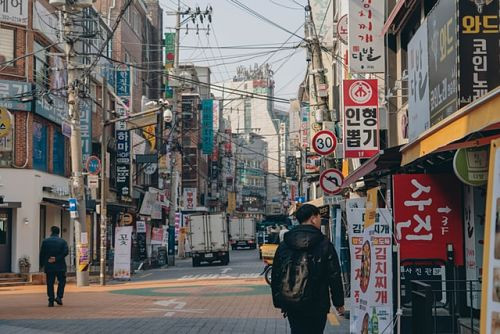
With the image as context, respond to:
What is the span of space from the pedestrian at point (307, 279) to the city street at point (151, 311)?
600cm

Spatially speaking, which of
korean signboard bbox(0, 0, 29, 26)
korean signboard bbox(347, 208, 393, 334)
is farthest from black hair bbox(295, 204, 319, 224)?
korean signboard bbox(0, 0, 29, 26)

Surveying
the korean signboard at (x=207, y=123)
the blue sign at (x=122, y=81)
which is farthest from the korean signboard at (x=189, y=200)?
the blue sign at (x=122, y=81)

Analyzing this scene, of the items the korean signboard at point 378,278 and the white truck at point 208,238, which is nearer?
the korean signboard at point 378,278

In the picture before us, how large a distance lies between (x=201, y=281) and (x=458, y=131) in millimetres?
21230

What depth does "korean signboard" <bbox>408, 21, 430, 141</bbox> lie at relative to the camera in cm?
1259

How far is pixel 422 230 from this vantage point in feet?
34.4

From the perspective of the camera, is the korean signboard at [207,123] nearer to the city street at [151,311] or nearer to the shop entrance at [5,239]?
the shop entrance at [5,239]

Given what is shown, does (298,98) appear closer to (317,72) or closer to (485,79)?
(317,72)

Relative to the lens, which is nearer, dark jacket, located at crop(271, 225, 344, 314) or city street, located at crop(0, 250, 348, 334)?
dark jacket, located at crop(271, 225, 344, 314)

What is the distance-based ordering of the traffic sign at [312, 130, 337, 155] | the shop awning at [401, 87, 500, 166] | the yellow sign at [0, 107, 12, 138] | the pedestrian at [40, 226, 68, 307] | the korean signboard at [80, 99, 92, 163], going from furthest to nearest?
the korean signboard at [80, 99, 92, 163] < the traffic sign at [312, 130, 337, 155] < the yellow sign at [0, 107, 12, 138] < the pedestrian at [40, 226, 68, 307] < the shop awning at [401, 87, 500, 166]

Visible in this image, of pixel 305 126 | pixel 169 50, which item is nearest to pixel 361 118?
pixel 169 50

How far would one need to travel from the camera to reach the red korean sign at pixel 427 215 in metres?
10.4

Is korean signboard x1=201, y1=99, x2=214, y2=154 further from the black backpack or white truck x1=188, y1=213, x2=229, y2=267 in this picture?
the black backpack

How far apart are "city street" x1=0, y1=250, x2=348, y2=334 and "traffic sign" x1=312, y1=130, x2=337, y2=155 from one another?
469cm
